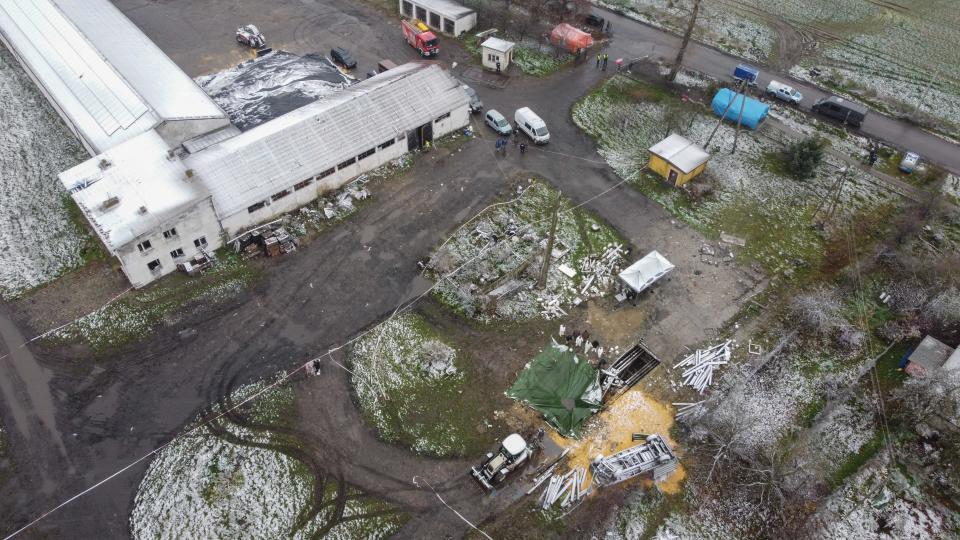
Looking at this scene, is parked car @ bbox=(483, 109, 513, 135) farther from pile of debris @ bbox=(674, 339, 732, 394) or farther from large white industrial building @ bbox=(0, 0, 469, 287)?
pile of debris @ bbox=(674, 339, 732, 394)

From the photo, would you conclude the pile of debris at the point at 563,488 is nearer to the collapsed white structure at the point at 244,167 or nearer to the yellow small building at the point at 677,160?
the yellow small building at the point at 677,160

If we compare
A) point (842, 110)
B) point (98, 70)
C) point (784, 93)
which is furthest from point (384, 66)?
point (842, 110)

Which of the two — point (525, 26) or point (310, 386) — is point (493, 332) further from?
point (525, 26)

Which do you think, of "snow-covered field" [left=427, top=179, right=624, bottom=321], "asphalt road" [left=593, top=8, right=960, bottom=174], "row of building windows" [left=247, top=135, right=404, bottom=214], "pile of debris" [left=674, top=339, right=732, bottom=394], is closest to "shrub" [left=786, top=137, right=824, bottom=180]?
"asphalt road" [left=593, top=8, right=960, bottom=174]

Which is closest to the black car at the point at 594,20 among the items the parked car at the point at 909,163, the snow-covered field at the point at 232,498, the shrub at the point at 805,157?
the shrub at the point at 805,157

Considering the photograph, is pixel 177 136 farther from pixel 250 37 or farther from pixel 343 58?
pixel 250 37

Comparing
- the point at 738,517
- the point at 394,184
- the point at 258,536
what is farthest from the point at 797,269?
the point at 258,536
